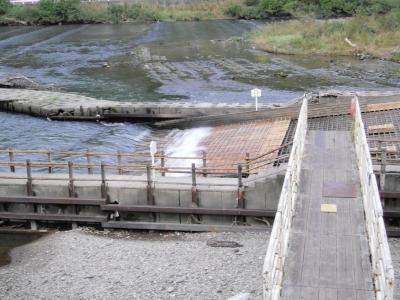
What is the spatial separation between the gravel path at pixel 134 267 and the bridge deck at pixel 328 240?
2584 millimetres

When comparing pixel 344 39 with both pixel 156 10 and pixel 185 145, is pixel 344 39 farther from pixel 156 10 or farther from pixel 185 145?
pixel 156 10

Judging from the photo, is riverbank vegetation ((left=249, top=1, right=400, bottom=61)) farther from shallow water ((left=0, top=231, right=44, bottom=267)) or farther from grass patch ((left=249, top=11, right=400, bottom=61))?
shallow water ((left=0, top=231, right=44, bottom=267))

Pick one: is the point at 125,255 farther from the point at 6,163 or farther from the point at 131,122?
the point at 131,122

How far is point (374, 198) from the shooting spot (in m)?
10.4

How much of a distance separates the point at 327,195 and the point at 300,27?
58.0m

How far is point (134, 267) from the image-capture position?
611 inches

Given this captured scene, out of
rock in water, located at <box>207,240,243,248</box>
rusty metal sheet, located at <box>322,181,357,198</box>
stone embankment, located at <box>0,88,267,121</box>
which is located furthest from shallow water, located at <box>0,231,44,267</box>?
stone embankment, located at <box>0,88,267,121</box>

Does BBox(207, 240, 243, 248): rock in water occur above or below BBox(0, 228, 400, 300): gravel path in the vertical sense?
above

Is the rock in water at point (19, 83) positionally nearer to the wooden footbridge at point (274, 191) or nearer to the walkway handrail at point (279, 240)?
the wooden footbridge at point (274, 191)

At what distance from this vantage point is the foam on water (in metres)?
24.0

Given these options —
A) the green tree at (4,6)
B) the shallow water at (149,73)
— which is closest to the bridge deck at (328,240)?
the shallow water at (149,73)

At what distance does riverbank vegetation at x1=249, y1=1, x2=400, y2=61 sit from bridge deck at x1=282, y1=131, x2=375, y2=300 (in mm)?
42702

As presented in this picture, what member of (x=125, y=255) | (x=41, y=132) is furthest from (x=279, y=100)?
(x=125, y=255)

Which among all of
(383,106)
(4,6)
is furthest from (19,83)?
(4,6)
